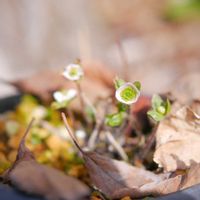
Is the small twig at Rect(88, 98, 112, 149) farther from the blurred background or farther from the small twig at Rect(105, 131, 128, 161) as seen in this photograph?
the blurred background

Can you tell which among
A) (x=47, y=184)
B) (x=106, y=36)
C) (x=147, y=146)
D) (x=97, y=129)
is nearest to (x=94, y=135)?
(x=97, y=129)

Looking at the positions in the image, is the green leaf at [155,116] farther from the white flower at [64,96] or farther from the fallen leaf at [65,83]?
the fallen leaf at [65,83]

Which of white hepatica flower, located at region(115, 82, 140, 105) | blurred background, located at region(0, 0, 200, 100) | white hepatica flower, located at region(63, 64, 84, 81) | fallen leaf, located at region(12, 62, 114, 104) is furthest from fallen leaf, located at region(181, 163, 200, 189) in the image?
blurred background, located at region(0, 0, 200, 100)

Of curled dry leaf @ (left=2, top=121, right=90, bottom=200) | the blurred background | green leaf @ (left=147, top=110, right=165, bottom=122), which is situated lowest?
the blurred background

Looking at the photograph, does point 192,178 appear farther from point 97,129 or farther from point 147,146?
point 97,129

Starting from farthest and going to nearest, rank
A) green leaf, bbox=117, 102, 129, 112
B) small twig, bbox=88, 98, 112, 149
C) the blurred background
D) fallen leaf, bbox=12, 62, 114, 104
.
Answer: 1. the blurred background
2. fallen leaf, bbox=12, 62, 114, 104
3. small twig, bbox=88, 98, 112, 149
4. green leaf, bbox=117, 102, 129, 112

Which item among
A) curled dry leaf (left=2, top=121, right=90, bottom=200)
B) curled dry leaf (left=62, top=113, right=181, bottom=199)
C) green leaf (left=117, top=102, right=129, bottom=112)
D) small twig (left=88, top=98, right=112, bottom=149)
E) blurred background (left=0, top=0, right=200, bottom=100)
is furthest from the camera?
blurred background (left=0, top=0, right=200, bottom=100)

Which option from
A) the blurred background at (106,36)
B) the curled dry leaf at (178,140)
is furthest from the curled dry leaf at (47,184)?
the blurred background at (106,36)
